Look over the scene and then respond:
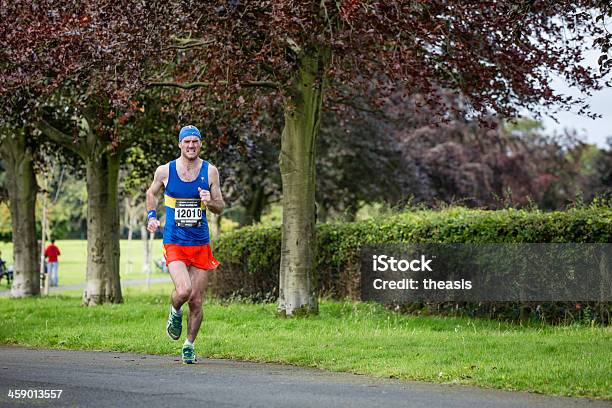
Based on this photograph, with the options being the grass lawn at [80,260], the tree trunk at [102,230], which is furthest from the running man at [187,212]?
the grass lawn at [80,260]

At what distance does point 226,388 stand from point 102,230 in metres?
14.3

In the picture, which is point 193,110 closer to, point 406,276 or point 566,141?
point 406,276

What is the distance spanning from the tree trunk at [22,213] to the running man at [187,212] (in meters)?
17.0

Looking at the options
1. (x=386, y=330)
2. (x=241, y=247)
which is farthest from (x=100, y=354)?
(x=241, y=247)

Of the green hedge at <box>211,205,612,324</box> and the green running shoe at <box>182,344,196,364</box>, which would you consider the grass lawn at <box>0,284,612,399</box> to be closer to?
the green running shoe at <box>182,344,196,364</box>

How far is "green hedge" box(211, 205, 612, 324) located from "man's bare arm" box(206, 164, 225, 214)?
7.36m

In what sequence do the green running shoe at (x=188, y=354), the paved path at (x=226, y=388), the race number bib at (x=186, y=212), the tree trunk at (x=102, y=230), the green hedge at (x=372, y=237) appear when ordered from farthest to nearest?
the tree trunk at (x=102, y=230) → the green hedge at (x=372, y=237) → the green running shoe at (x=188, y=354) → the race number bib at (x=186, y=212) → the paved path at (x=226, y=388)

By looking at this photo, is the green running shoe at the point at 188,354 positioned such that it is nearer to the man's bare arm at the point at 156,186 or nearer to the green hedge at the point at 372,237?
the man's bare arm at the point at 156,186

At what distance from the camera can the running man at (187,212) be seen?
10234mm

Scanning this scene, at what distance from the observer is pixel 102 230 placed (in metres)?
22.4

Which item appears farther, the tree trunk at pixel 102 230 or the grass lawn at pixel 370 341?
the tree trunk at pixel 102 230

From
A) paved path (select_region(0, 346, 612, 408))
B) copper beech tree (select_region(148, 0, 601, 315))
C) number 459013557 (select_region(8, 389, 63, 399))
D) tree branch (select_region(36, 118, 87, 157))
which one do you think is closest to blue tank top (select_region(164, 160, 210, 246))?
paved path (select_region(0, 346, 612, 408))

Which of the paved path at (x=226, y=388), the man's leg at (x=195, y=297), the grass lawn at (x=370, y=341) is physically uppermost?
the man's leg at (x=195, y=297)

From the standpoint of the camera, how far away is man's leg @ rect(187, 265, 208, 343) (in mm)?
10453
